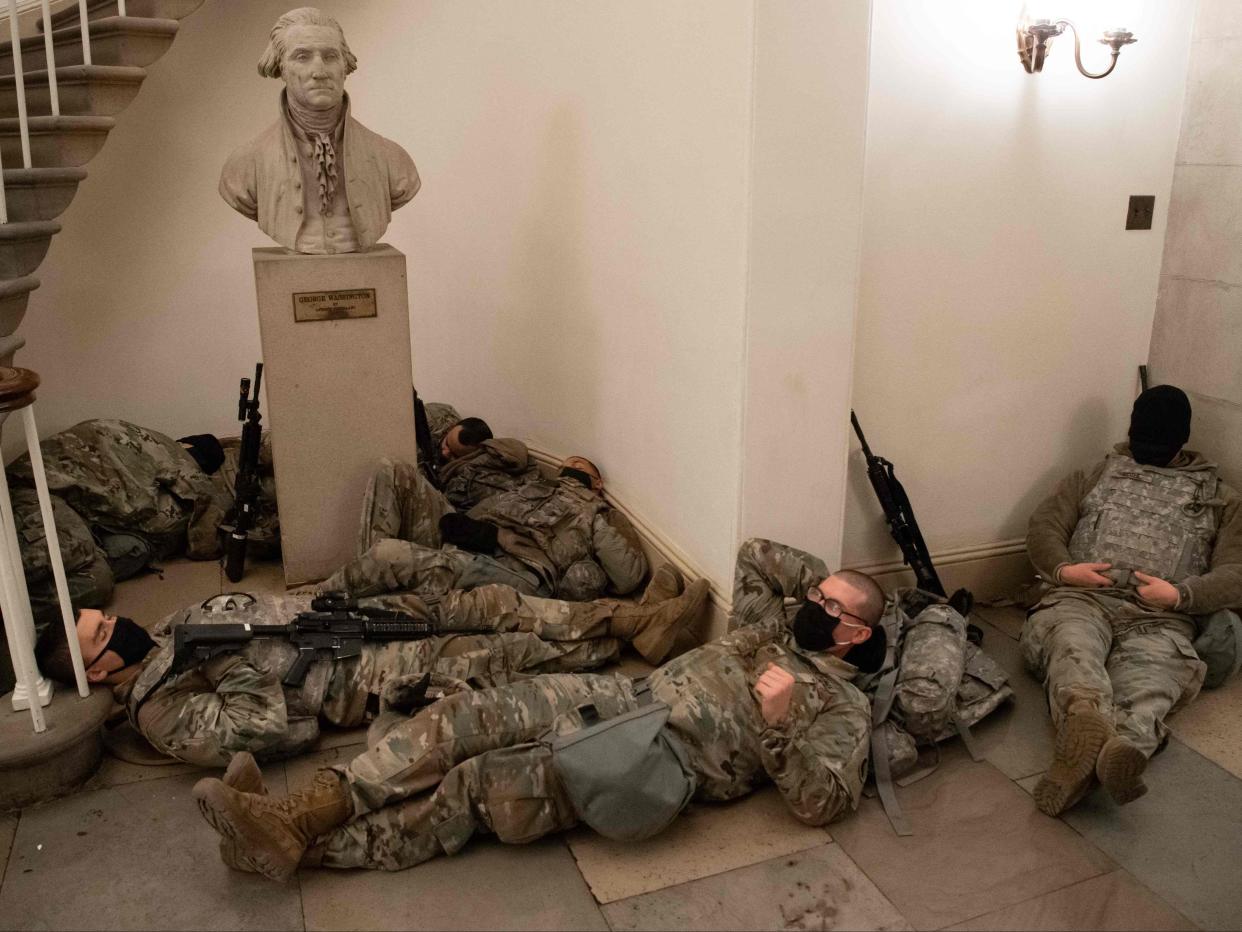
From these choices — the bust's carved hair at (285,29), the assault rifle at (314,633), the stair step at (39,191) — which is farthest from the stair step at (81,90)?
the assault rifle at (314,633)

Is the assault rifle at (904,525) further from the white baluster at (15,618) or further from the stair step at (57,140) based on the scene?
the stair step at (57,140)

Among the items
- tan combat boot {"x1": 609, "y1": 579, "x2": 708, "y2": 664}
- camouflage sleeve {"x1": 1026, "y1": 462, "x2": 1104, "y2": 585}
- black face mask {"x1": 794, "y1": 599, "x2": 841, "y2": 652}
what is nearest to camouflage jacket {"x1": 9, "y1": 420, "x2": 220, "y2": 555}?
tan combat boot {"x1": 609, "y1": 579, "x2": 708, "y2": 664}

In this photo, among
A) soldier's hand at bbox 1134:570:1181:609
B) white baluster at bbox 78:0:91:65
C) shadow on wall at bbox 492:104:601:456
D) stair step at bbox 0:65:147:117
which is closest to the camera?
soldier's hand at bbox 1134:570:1181:609

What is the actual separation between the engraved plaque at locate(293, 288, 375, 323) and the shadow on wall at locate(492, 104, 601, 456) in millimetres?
1024

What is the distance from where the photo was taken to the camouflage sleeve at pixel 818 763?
2.80 metres

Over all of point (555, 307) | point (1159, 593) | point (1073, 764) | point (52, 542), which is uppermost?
point (555, 307)

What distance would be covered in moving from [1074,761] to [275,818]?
6.79ft

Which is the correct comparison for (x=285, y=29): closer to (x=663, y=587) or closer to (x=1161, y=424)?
(x=663, y=587)

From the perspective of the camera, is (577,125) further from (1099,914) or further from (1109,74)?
(1099,914)

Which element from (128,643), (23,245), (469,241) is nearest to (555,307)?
(469,241)

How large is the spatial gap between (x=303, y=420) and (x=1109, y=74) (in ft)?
10.3

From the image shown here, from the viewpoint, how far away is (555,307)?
200 inches

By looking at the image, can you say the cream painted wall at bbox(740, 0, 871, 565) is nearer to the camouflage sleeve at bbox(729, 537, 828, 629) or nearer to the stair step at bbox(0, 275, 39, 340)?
the camouflage sleeve at bbox(729, 537, 828, 629)

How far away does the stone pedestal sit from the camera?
13.0ft
